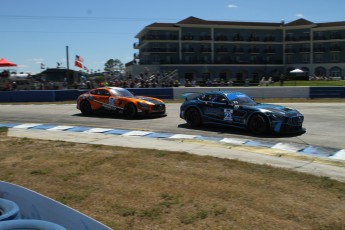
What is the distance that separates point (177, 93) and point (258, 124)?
16848mm

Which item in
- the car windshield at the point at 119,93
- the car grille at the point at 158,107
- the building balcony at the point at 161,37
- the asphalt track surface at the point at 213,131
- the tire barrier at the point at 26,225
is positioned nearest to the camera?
the tire barrier at the point at 26,225

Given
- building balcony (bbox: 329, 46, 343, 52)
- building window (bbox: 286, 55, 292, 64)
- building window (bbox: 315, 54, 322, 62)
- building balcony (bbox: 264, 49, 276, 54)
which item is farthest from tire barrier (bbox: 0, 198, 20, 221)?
building window (bbox: 315, 54, 322, 62)

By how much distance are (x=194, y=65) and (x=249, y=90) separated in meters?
48.8

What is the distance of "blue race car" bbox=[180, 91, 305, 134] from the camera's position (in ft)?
38.3

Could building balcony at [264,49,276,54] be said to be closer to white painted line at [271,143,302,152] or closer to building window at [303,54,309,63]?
building window at [303,54,309,63]

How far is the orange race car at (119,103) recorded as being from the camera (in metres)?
16.2

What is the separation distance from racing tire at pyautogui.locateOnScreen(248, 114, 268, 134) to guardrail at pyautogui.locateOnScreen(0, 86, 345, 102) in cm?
1583

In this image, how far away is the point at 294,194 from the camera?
17.8ft

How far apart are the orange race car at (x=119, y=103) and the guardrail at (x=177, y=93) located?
10075mm

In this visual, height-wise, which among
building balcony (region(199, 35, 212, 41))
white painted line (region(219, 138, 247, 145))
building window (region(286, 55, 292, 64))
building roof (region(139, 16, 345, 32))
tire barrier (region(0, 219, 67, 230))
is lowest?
white painted line (region(219, 138, 247, 145))

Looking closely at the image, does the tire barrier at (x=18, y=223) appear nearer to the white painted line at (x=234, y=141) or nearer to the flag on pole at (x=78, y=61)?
the white painted line at (x=234, y=141)

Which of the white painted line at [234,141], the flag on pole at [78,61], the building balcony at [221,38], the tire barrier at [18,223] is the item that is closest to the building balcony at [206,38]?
the building balcony at [221,38]

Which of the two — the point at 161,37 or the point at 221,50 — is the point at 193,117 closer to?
the point at 161,37

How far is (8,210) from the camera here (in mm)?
2131
